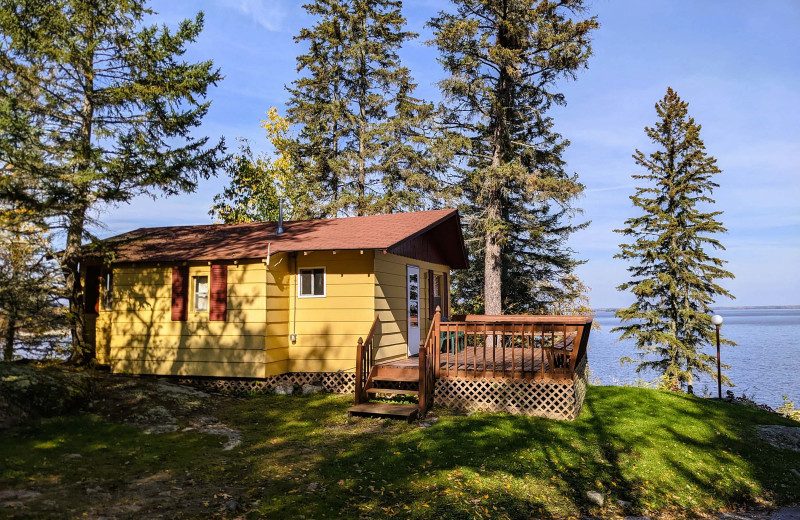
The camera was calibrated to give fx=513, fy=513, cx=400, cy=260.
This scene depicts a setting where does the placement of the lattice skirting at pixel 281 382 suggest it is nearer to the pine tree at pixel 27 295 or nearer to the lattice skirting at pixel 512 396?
the lattice skirting at pixel 512 396

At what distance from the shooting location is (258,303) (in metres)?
12.7

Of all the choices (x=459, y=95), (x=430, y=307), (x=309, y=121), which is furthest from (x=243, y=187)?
(x=430, y=307)

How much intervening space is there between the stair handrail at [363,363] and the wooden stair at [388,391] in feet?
0.39

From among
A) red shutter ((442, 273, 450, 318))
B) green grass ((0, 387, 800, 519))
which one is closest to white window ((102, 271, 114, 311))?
green grass ((0, 387, 800, 519))

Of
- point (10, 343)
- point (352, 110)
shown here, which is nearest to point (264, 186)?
point (352, 110)

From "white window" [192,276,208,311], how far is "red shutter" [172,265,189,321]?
0.72 feet

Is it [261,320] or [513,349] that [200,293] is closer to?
[261,320]

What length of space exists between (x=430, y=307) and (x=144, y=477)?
36.4 ft

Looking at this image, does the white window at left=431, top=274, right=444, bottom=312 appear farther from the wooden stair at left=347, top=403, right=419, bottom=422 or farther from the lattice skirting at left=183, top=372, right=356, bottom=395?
the wooden stair at left=347, top=403, right=419, bottom=422

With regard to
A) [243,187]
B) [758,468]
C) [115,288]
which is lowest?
[758,468]

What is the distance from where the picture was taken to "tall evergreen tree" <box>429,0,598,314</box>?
768 inches

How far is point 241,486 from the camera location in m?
6.79

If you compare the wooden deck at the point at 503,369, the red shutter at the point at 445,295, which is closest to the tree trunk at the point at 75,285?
the wooden deck at the point at 503,369

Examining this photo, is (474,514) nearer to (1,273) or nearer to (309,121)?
(1,273)
